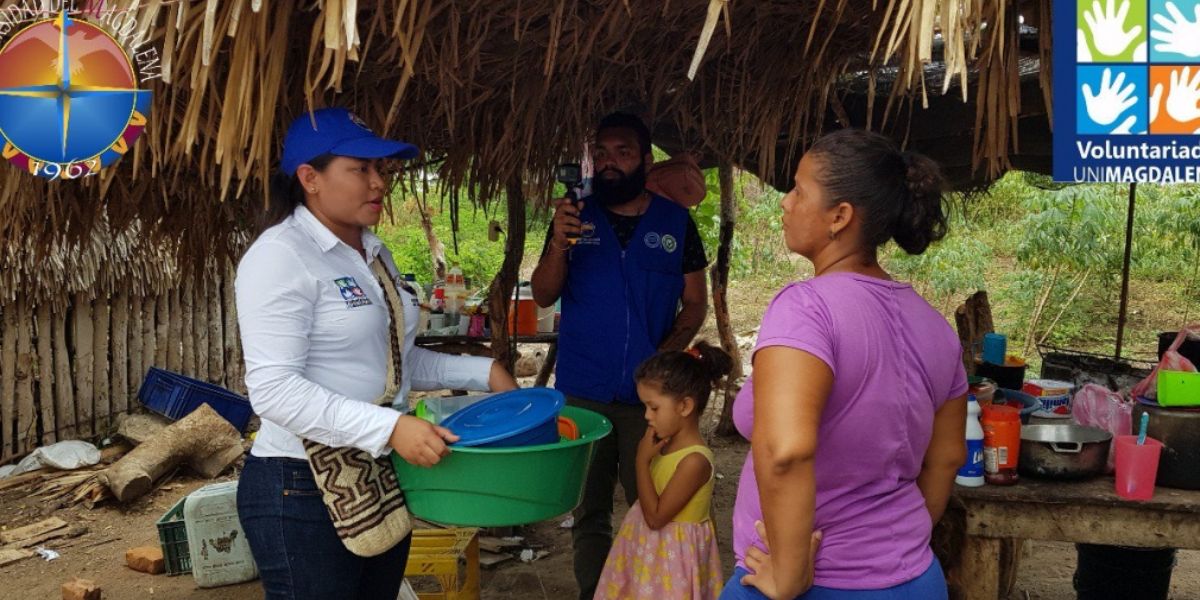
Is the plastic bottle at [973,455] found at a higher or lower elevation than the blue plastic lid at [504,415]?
lower

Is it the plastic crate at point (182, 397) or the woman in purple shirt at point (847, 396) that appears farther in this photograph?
the plastic crate at point (182, 397)

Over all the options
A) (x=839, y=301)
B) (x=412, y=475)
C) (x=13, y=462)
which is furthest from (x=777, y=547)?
(x=13, y=462)

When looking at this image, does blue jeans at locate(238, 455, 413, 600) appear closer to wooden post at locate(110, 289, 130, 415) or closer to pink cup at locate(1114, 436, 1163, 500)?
pink cup at locate(1114, 436, 1163, 500)

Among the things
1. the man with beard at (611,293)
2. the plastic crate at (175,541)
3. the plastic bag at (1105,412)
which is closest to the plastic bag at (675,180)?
the man with beard at (611,293)

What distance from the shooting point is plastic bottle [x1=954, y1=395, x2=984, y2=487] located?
100 inches

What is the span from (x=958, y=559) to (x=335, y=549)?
62.3 inches

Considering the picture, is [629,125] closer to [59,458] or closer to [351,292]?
[351,292]

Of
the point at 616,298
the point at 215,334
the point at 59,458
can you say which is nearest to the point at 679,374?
the point at 616,298

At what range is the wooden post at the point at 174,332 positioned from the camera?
729cm

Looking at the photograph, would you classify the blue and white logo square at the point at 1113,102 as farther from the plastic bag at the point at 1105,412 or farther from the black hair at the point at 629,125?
the black hair at the point at 629,125

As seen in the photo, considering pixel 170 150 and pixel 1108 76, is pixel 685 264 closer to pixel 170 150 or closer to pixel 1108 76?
pixel 1108 76

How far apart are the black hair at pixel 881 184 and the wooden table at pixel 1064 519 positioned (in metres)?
1.01

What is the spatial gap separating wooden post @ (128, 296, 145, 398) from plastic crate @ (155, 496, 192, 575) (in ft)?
8.76

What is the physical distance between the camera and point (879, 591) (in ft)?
5.88
